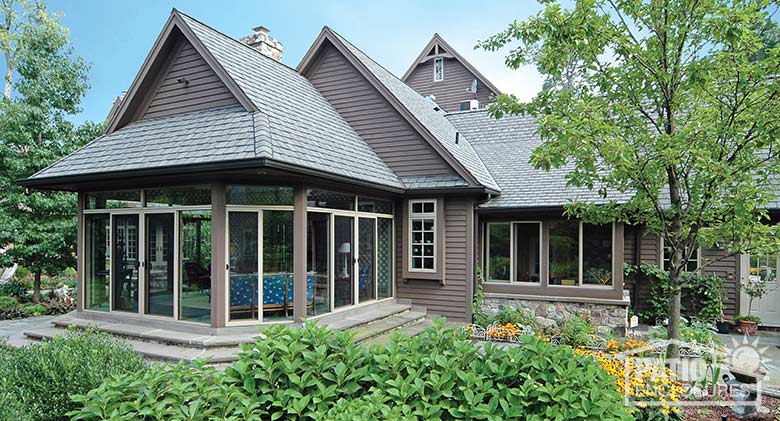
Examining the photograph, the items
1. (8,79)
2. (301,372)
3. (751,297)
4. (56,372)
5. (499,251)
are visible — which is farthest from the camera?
(8,79)

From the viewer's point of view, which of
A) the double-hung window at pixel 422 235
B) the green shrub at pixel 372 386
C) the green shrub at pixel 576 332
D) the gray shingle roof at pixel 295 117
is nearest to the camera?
the green shrub at pixel 372 386

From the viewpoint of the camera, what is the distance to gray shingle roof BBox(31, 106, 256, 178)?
654 centimetres

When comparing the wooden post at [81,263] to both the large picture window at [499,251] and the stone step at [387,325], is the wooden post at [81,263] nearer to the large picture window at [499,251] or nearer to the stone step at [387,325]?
the stone step at [387,325]

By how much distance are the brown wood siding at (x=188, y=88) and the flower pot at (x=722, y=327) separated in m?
10.4

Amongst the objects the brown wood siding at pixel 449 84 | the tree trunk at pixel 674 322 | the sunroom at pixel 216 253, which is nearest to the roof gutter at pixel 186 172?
the sunroom at pixel 216 253

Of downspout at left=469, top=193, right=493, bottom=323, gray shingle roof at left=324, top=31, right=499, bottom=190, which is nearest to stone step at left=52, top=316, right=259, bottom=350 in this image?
Result: downspout at left=469, top=193, right=493, bottom=323

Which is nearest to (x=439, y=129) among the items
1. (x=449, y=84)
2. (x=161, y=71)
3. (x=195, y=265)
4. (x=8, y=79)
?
(x=161, y=71)

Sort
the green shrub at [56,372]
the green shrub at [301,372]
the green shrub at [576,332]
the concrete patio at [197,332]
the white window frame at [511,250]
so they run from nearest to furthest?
the green shrub at [301,372] → the green shrub at [56,372] → the concrete patio at [197,332] → the green shrub at [576,332] → the white window frame at [511,250]

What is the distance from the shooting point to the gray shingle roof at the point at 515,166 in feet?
32.2

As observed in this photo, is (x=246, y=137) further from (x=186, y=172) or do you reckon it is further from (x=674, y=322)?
(x=674, y=322)

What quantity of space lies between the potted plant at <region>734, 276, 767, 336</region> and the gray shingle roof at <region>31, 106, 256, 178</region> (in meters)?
9.95

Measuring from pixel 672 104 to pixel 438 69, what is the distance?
50.3 ft

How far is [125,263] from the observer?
→ 7641 millimetres

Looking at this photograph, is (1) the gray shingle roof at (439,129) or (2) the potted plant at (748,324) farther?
(1) the gray shingle roof at (439,129)
